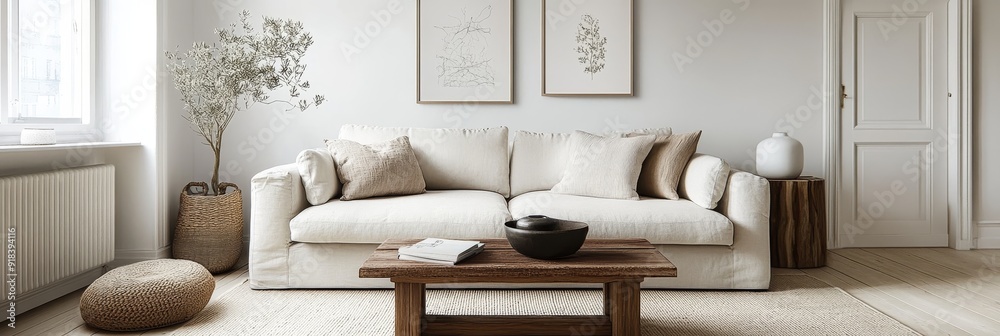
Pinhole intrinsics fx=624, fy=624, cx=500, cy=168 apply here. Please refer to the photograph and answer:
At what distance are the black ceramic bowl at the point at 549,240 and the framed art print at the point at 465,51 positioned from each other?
2.06 m

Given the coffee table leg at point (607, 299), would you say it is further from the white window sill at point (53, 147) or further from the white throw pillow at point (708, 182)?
the white window sill at point (53, 147)

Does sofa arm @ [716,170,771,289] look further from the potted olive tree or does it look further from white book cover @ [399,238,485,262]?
the potted olive tree

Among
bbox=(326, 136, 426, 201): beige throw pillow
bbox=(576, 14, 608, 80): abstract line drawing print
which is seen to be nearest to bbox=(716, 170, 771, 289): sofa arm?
bbox=(576, 14, 608, 80): abstract line drawing print

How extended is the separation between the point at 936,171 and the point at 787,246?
4.82 ft

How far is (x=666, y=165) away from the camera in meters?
3.23

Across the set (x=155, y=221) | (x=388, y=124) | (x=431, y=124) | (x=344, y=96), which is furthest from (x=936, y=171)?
Result: (x=155, y=221)

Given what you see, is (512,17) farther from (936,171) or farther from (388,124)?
(936,171)

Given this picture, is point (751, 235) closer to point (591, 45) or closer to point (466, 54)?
point (591, 45)

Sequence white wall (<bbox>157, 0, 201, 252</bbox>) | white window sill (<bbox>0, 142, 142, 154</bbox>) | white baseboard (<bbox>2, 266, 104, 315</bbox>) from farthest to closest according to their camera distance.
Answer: white wall (<bbox>157, 0, 201, 252</bbox>) < white baseboard (<bbox>2, 266, 104, 315</bbox>) < white window sill (<bbox>0, 142, 142, 154</bbox>)

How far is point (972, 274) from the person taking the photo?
130 inches

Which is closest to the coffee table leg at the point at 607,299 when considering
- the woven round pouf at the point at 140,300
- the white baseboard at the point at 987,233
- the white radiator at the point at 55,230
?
the woven round pouf at the point at 140,300

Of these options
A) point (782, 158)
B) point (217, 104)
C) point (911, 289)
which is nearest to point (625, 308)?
point (911, 289)

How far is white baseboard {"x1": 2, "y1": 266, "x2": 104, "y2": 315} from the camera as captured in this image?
2.57 m

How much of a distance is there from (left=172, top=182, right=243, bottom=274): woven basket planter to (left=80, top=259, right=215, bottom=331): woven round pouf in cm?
86
